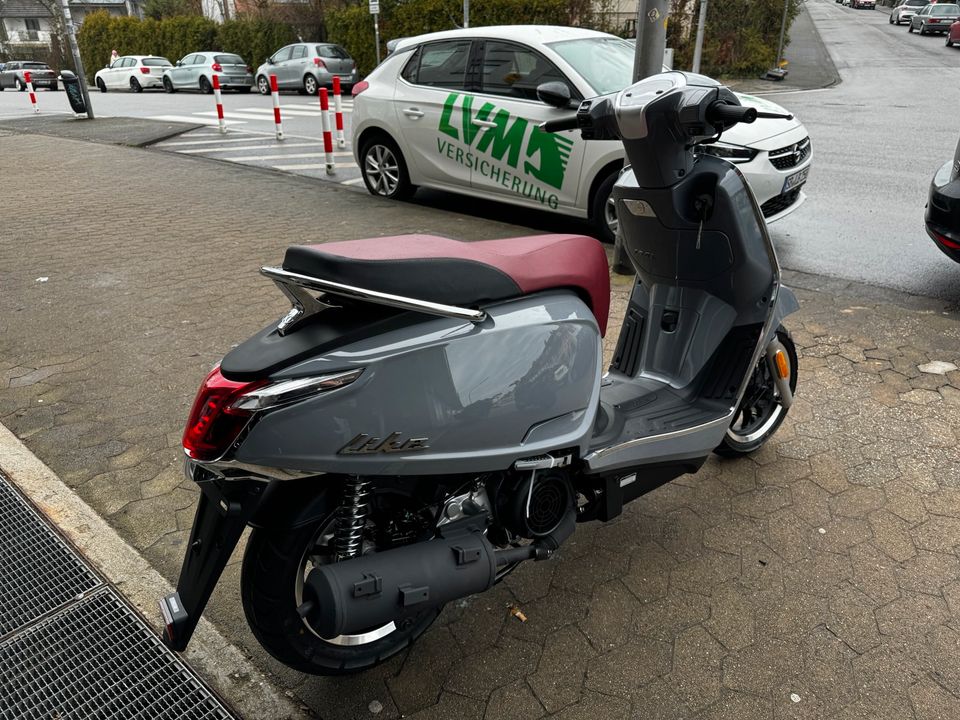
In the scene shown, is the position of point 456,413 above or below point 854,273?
above

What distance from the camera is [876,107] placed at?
15.8 meters

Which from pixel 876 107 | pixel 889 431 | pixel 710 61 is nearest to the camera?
pixel 889 431

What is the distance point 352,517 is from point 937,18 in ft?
140

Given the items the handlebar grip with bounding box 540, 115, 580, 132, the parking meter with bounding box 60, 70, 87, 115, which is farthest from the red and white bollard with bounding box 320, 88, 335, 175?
the parking meter with bounding box 60, 70, 87, 115

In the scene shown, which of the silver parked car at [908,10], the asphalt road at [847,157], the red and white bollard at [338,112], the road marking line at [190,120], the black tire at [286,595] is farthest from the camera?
the silver parked car at [908,10]

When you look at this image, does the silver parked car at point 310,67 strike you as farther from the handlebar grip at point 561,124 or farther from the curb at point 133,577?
the handlebar grip at point 561,124

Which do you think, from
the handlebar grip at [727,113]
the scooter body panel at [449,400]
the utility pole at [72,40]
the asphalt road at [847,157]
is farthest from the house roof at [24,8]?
the scooter body panel at [449,400]

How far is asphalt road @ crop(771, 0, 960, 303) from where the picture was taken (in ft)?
19.7

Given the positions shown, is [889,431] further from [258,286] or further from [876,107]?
[876,107]

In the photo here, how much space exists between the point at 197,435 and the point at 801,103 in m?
17.8

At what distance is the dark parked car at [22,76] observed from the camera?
3375 centimetres

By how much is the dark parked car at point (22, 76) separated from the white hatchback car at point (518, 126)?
32.3 metres

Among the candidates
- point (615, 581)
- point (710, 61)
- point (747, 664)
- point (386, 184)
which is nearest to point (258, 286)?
point (386, 184)

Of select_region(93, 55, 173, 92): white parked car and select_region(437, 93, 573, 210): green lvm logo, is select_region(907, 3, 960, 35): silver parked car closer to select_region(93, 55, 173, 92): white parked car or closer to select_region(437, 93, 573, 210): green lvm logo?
select_region(93, 55, 173, 92): white parked car
